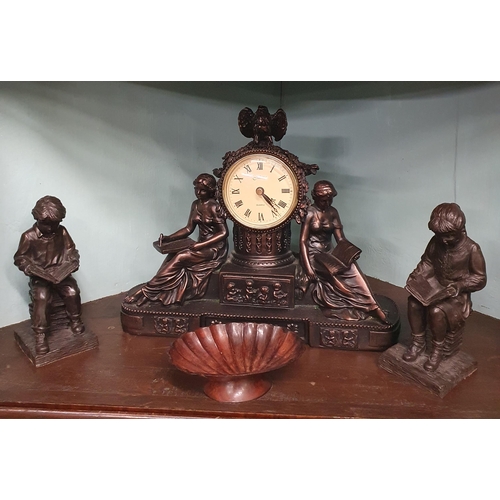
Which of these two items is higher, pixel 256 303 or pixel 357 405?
pixel 256 303

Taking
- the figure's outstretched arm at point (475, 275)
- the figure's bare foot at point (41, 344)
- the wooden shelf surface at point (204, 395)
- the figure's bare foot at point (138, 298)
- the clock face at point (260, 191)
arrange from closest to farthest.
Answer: the wooden shelf surface at point (204, 395)
the figure's outstretched arm at point (475, 275)
the figure's bare foot at point (41, 344)
the clock face at point (260, 191)
the figure's bare foot at point (138, 298)

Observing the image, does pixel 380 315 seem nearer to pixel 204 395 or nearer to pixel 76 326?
pixel 204 395

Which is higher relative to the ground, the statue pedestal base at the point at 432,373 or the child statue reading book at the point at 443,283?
the child statue reading book at the point at 443,283

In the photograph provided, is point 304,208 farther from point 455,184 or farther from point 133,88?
point 133,88

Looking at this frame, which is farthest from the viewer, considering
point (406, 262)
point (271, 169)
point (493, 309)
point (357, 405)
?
point (406, 262)

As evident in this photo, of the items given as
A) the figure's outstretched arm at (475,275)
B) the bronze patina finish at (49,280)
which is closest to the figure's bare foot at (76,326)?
the bronze patina finish at (49,280)

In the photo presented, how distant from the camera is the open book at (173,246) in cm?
204

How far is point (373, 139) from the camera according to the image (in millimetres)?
2562

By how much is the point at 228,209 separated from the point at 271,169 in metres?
0.23

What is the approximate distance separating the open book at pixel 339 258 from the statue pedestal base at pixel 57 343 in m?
0.91

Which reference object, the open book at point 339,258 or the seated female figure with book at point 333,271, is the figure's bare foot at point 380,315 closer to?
the seated female figure with book at point 333,271

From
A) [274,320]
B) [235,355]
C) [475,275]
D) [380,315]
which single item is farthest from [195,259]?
[475,275]

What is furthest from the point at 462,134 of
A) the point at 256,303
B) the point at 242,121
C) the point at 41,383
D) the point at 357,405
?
the point at 41,383

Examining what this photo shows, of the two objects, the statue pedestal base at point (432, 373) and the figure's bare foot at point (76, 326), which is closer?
the statue pedestal base at point (432, 373)
